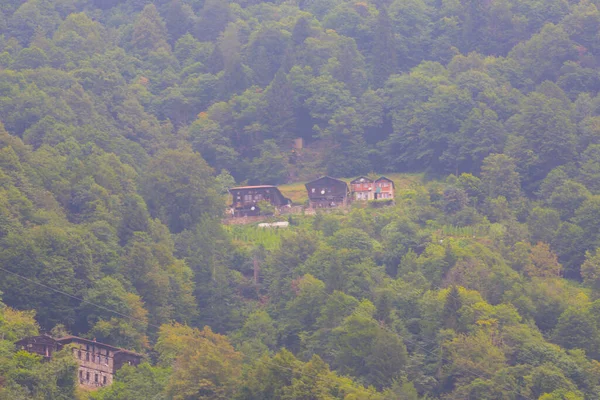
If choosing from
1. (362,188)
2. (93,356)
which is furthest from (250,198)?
(93,356)

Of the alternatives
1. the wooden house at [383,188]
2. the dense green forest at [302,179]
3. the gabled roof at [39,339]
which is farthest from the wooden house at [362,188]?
the gabled roof at [39,339]

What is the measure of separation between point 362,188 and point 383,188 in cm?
147

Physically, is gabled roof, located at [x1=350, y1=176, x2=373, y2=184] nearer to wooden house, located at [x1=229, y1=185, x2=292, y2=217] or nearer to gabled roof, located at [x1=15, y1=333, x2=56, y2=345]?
wooden house, located at [x1=229, y1=185, x2=292, y2=217]

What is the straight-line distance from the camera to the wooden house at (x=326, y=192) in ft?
293

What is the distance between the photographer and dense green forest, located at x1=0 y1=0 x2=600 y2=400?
6162 centimetres

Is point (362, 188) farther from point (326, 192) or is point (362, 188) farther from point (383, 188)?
point (326, 192)

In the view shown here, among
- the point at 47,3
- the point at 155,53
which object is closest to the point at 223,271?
the point at 155,53

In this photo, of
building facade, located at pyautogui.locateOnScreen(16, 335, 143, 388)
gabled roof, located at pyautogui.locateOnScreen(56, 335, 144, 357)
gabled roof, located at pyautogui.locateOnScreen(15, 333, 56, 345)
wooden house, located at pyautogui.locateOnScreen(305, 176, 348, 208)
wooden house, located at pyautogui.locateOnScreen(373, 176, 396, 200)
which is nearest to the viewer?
gabled roof, located at pyautogui.locateOnScreen(15, 333, 56, 345)

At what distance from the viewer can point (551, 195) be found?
3216 inches

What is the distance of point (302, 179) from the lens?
96.2 metres

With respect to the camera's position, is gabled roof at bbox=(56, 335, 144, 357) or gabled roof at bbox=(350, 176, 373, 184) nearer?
gabled roof at bbox=(56, 335, 144, 357)

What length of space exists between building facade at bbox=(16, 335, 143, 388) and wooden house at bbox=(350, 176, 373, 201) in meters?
29.1

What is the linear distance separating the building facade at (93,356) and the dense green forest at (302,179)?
111 cm

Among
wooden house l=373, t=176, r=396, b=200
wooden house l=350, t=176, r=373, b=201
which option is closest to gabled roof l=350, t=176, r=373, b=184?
wooden house l=350, t=176, r=373, b=201
